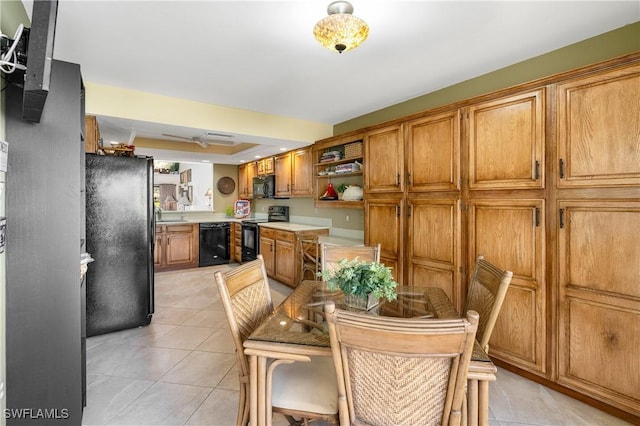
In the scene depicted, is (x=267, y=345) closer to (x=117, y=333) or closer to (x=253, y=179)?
(x=117, y=333)

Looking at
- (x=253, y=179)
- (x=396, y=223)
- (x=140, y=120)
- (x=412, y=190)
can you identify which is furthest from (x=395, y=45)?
(x=253, y=179)

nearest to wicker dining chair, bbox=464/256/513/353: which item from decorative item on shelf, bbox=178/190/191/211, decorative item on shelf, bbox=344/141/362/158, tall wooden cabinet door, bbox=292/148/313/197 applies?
decorative item on shelf, bbox=344/141/362/158

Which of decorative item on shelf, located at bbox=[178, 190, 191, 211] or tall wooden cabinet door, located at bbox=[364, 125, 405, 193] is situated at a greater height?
tall wooden cabinet door, located at bbox=[364, 125, 405, 193]

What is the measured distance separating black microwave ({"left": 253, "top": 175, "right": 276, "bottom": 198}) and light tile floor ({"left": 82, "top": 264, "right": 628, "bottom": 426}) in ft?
9.55

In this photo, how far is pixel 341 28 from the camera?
163 cm

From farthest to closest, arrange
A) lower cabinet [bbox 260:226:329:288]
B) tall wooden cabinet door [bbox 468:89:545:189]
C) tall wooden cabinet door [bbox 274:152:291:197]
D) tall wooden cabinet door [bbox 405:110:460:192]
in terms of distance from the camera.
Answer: tall wooden cabinet door [bbox 274:152:291:197]
lower cabinet [bbox 260:226:329:288]
tall wooden cabinet door [bbox 405:110:460:192]
tall wooden cabinet door [bbox 468:89:545:189]

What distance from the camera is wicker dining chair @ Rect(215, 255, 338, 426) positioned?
132cm

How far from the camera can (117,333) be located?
309 cm

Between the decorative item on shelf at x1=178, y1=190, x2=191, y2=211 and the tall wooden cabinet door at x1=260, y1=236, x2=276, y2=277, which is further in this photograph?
the decorative item on shelf at x1=178, y1=190, x2=191, y2=211

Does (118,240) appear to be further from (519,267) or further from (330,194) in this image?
(519,267)

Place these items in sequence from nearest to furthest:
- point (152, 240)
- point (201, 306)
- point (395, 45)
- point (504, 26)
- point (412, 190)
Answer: point (504, 26) < point (395, 45) < point (412, 190) < point (152, 240) < point (201, 306)

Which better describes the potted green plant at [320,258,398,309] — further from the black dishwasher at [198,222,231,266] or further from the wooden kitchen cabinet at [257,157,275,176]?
the black dishwasher at [198,222,231,266]

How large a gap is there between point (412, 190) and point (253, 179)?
13.7 ft

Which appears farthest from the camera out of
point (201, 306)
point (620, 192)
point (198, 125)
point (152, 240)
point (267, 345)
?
point (201, 306)
